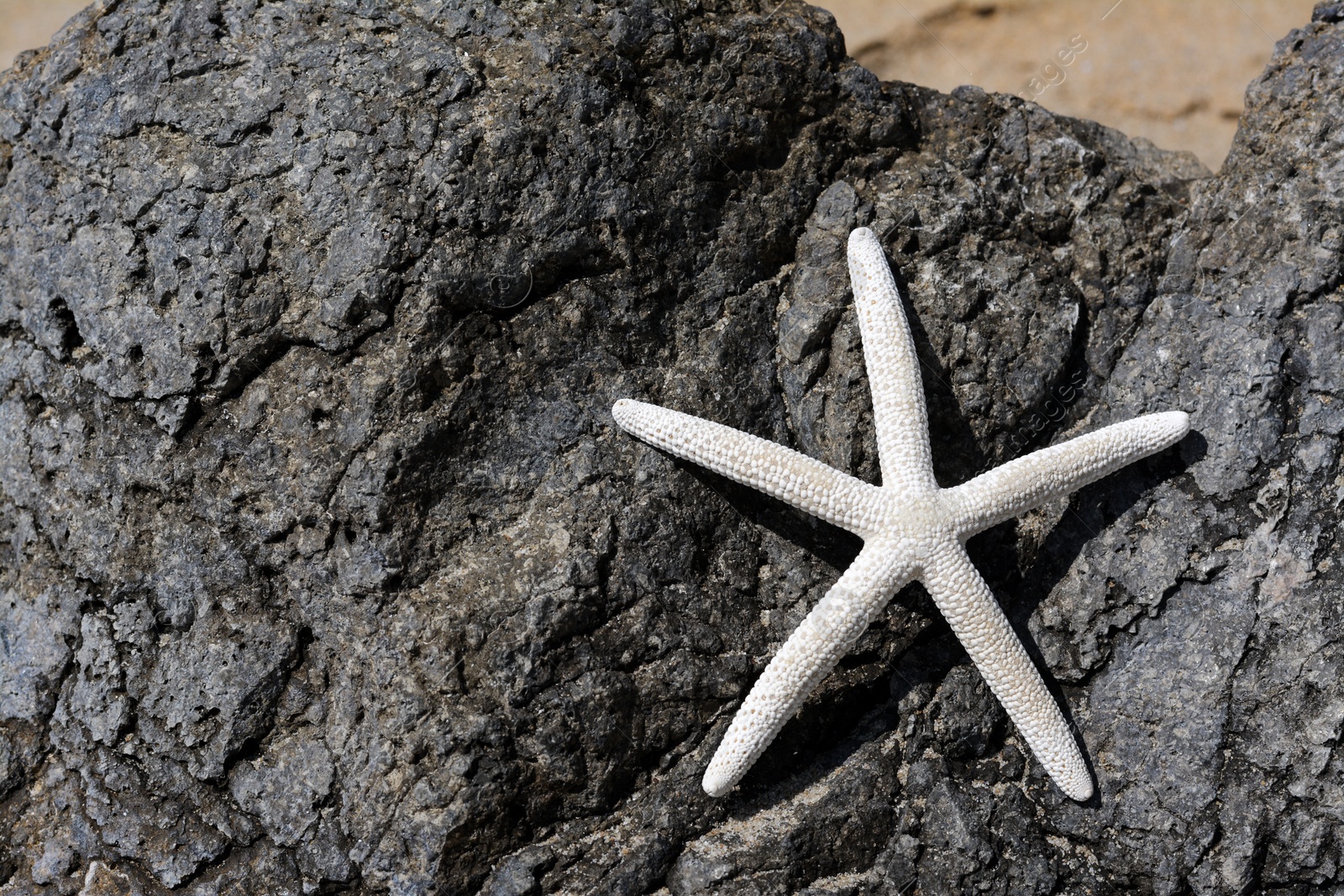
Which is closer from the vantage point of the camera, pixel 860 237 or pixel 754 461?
pixel 754 461

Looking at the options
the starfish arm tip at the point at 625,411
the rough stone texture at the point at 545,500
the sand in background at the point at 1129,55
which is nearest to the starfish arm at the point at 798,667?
the rough stone texture at the point at 545,500

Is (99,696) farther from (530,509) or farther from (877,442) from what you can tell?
(877,442)

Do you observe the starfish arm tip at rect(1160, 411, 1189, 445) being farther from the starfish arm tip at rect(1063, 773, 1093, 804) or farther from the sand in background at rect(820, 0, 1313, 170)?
the sand in background at rect(820, 0, 1313, 170)

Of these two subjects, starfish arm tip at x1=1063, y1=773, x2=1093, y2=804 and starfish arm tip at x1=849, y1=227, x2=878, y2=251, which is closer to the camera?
starfish arm tip at x1=1063, y1=773, x2=1093, y2=804

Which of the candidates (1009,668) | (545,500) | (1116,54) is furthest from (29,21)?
(1009,668)

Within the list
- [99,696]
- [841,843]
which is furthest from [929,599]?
[99,696]

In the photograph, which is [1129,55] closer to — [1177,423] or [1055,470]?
[1177,423]

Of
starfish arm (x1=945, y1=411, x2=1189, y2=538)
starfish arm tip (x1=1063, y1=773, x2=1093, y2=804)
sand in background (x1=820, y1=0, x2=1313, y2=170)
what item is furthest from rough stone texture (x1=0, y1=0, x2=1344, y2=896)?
sand in background (x1=820, y1=0, x2=1313, y2=170)
